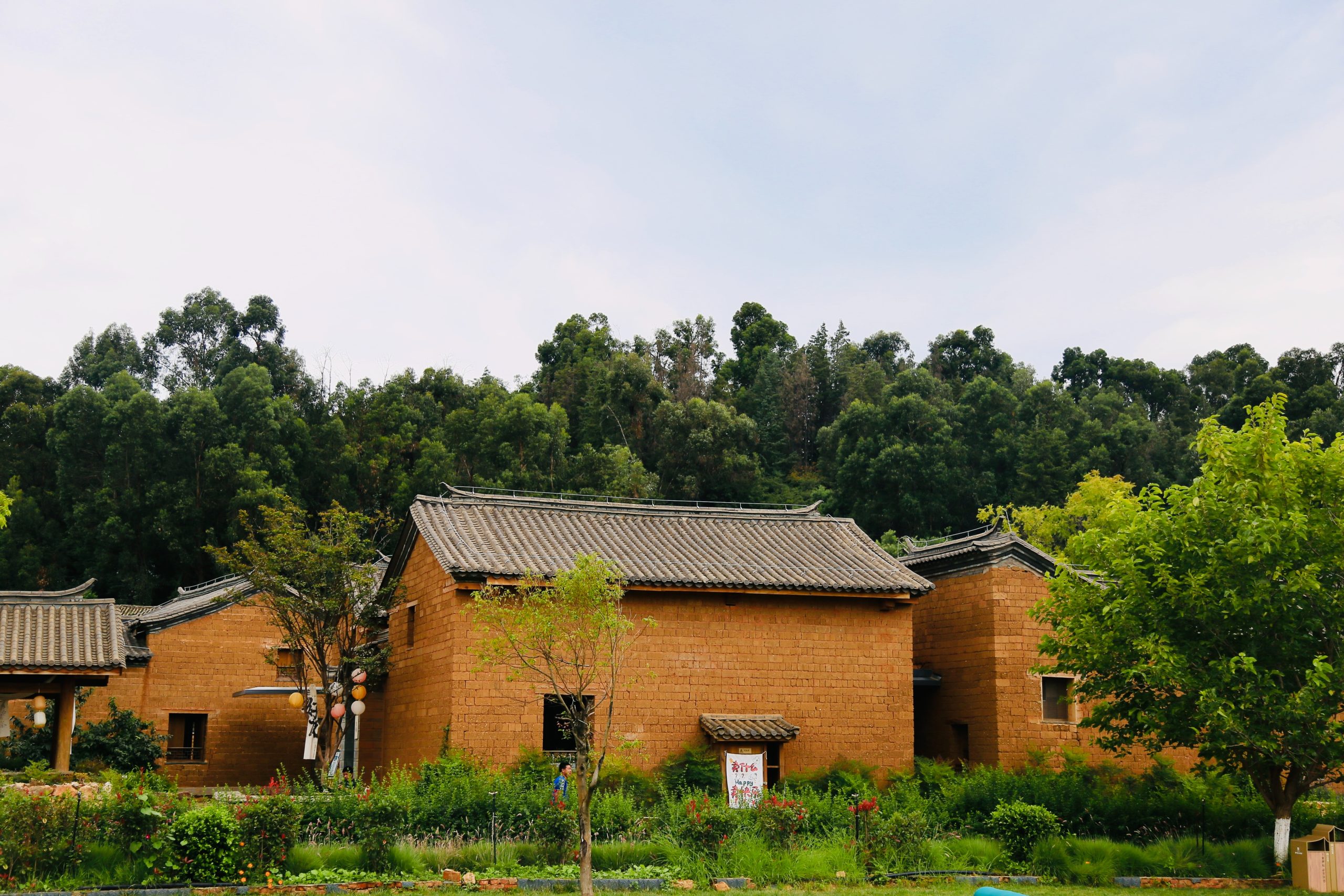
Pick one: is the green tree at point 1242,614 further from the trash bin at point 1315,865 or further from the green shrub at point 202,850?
the green shrub at point 202,850

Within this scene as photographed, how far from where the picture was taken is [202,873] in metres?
12.0

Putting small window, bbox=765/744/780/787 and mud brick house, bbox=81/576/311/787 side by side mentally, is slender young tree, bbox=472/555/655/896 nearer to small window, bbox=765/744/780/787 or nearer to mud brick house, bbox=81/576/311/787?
small window, bbox=765/744/780/787

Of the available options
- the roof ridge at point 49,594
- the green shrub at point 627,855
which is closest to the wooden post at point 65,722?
the roof ridge at point 49,594

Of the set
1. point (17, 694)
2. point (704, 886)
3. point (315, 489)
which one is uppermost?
point (315, 489)

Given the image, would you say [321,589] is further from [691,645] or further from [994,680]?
[994,680]

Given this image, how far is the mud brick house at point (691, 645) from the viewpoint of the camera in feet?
63.8

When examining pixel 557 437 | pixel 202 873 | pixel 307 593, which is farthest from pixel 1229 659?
pixel 557 437

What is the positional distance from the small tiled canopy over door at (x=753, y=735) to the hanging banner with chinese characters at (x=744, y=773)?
0.40ft

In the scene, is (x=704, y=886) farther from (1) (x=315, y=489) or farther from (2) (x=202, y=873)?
(1) (x=315, y=489)

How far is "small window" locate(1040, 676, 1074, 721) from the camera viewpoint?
21.4m

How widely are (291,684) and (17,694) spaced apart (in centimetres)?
787

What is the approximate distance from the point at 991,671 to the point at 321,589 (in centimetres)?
1273

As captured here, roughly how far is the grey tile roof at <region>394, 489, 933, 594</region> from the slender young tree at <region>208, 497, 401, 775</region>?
153 centimetres

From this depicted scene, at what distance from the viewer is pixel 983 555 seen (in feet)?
72.4
